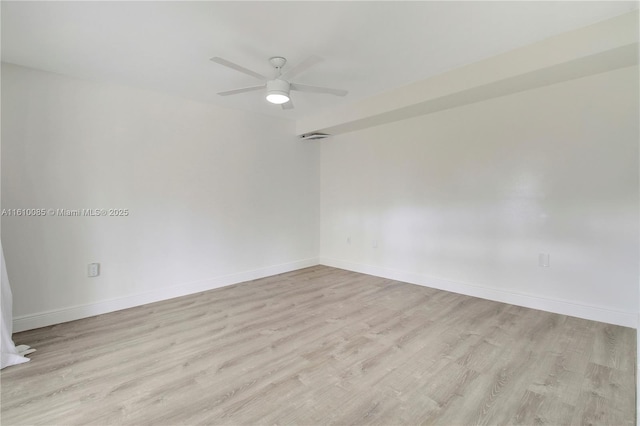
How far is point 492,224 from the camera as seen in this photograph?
3.40m

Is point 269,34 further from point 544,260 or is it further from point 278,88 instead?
point 544,260

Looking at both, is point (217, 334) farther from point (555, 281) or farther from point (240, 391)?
point (555, 281)

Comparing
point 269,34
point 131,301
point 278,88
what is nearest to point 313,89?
point 278,88

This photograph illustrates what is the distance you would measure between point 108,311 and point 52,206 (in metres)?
1.21

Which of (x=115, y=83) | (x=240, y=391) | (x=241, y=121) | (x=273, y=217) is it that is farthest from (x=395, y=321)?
(x=115, y=83)

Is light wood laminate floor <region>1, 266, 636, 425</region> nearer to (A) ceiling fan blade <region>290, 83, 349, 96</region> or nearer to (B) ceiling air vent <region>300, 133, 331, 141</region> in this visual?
(A) ceiling fan blade <region>290, 83, 349, 96</region>

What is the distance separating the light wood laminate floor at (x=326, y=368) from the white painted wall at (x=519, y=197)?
37cm

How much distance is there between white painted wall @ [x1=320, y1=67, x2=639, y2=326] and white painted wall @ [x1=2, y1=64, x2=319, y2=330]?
1.78m

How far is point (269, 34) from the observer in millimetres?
2279

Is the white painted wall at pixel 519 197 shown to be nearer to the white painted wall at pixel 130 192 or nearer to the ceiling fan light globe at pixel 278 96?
the white painted wall at pixel 130 192

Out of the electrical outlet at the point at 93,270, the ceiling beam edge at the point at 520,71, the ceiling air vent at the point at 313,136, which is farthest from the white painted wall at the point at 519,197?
the electrical outlet at the point at 93,270

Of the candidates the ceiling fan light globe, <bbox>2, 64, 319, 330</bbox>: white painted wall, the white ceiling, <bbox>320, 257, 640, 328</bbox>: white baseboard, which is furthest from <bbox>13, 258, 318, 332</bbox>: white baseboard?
the ceiling fan light globe

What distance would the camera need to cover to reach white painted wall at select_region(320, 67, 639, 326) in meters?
2.69

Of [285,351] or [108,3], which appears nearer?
[108,3]
